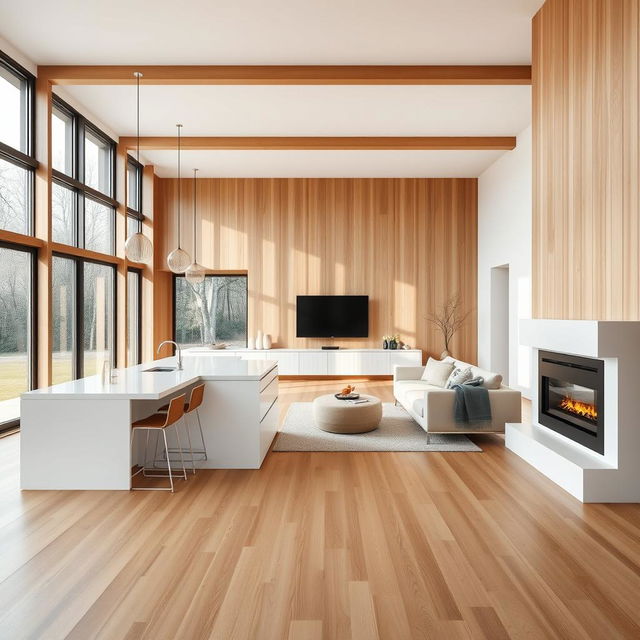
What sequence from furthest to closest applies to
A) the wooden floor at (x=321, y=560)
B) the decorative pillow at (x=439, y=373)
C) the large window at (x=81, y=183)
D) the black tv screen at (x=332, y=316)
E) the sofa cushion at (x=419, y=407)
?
the black tv screen at (x=332, y=316) < the decorative pillow at (x=439, y=373) < the large window at (x=81, y=183) < the sofa cushion at (x=419, y=407) < the wooden floor at (x=321, y=560)

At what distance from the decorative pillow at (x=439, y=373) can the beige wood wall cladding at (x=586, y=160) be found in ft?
5.75

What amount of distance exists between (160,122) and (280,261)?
340 cm

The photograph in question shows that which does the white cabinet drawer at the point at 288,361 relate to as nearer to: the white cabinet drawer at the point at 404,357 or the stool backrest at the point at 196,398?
the white cabinet drawer at the point at 404,357

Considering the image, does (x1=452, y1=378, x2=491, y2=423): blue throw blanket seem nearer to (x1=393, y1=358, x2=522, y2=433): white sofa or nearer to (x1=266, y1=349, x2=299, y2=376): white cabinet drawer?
(x1=393, y1=358, x2=522, y2=433): white sofa

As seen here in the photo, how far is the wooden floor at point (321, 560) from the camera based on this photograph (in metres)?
2.00

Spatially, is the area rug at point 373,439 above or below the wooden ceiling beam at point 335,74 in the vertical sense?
below

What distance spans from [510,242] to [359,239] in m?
2.79

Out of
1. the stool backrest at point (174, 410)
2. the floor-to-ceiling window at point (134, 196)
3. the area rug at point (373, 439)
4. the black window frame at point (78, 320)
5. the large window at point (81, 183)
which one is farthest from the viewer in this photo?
the floor-to-ceiling window at point (134, 196)

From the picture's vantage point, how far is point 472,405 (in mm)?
4730

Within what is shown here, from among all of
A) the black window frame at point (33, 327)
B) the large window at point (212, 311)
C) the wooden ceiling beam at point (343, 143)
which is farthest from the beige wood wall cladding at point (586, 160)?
the large window at point (212, 311)

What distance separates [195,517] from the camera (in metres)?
3.06

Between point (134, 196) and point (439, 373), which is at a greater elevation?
point (134, 196)

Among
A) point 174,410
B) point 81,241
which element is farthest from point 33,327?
point 174,410

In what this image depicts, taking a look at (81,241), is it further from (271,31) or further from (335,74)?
(335,74)
